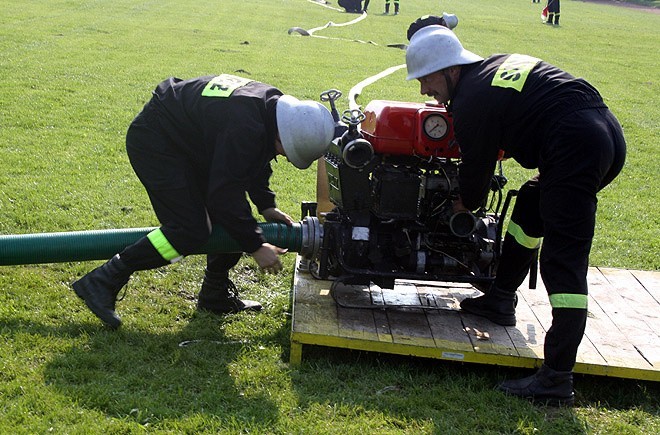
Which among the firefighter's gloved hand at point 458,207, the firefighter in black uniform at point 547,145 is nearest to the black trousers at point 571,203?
the firefighter in black uniform at point 547,145

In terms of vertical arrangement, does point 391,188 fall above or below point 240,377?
above

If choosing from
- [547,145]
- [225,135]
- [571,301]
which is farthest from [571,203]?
[225,135]

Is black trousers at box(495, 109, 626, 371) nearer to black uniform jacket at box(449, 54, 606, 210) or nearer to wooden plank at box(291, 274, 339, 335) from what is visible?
black uniform jacket at box(449, 54, 606, 210)

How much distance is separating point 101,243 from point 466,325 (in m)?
2.19

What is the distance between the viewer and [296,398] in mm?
3859

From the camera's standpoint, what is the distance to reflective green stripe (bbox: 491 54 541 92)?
3.96 metres

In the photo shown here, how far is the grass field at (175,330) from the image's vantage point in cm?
369

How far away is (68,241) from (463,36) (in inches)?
846

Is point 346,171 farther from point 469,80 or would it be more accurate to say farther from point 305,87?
point 305,87

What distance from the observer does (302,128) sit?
400cm

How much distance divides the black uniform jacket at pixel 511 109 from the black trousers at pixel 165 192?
4.92 feet

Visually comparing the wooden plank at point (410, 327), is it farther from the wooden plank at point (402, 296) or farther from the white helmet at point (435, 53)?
the white helmet at point (435, 53)

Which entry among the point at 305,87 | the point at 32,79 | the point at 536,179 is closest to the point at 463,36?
the point at 305,87

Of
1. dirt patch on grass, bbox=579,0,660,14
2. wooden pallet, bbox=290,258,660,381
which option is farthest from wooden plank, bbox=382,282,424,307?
dirt patch on grass, bbox=579,0,660,14
